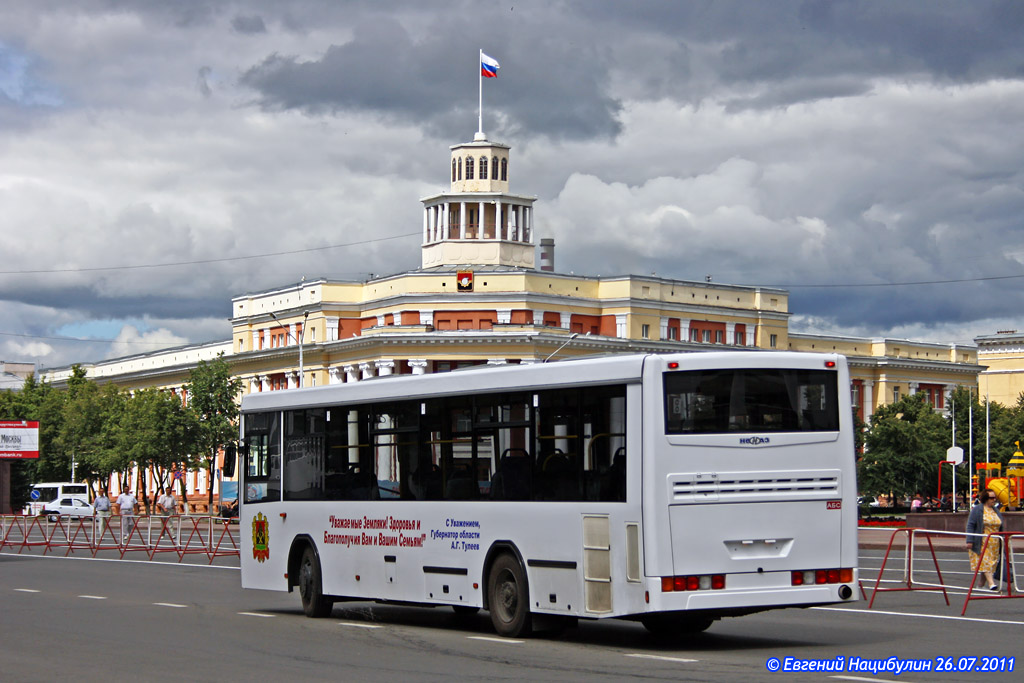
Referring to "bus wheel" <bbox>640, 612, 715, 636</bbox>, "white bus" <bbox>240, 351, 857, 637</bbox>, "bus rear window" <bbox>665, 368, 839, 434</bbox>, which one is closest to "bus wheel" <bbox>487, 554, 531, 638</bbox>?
"white bus" <bbox>240, 351, 857, 637</bbox>

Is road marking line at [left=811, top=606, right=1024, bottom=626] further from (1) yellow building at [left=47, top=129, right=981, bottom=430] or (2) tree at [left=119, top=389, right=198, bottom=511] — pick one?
(2) tree at [left=119, top=389, right=198, bottom=511]

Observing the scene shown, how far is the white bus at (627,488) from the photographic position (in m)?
14.5

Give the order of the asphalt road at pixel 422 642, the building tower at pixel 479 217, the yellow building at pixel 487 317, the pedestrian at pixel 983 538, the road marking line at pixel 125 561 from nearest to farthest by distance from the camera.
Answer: the asphalt road at pixel 422 642, the pedestrian at pixel 983 538, the road marking line at pixel 125 561, the yellow building at pixel 487 317, the building tower at pixel 479 217

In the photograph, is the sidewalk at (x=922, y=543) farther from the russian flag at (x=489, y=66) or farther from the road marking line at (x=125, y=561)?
the russian flag at (x=489, y=66)

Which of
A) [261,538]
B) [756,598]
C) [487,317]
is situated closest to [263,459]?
Result: [261,538]

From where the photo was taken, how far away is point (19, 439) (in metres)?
102

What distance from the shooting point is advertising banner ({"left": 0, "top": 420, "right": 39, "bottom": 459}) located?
10169 centimetres

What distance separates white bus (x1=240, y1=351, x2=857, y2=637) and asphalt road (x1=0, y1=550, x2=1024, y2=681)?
52 centimetres

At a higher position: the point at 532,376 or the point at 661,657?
the point at 532,376

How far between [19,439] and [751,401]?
9384 cm

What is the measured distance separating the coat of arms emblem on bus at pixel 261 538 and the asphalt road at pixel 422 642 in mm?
750

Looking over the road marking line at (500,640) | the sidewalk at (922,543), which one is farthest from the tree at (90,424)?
the road marking line at (500,640)

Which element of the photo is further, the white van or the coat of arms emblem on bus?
the white van

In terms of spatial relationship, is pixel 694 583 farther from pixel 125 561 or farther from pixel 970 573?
pixel 125 561
